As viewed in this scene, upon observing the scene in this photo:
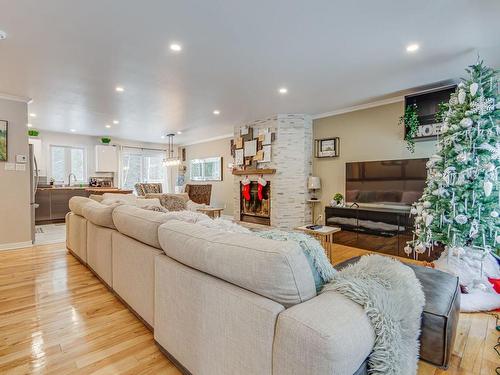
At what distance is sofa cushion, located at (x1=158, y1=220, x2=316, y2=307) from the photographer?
0.97 metres

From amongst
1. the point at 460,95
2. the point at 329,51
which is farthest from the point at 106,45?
the point at 460,95

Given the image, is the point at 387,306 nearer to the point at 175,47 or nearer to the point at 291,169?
the point at 175,47

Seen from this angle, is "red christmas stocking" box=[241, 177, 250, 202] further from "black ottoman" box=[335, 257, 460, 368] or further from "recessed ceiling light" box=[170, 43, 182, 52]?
"black ottoman" box=[335, 257, 460, 368]

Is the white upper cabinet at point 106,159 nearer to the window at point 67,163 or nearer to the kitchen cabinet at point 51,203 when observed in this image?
the window at point 67,163

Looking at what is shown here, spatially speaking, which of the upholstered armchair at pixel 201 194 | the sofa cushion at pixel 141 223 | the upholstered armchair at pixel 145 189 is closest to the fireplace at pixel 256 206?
the upholstered armchair at pixel 201 194

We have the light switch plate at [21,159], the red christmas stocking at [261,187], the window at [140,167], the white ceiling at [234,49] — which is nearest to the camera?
the white ceiling at [234,49]

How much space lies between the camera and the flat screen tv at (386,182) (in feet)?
13.2

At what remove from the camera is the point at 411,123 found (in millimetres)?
3980

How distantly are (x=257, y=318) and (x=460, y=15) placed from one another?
2.94 meters

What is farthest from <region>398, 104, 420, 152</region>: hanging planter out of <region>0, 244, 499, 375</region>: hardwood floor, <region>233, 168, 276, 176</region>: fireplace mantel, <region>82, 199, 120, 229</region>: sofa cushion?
<region>82, 199, 120, 229</region>: sofa cushion

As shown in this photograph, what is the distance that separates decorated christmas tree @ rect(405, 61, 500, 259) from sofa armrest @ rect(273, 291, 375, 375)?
262cm

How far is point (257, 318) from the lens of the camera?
96cm

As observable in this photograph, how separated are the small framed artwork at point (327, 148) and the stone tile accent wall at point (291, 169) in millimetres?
188

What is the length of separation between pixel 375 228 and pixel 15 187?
5.91 meters
